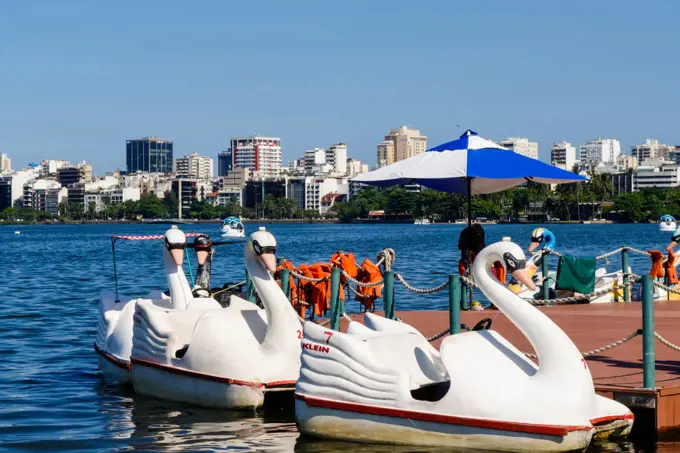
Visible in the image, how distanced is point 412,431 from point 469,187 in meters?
7.74

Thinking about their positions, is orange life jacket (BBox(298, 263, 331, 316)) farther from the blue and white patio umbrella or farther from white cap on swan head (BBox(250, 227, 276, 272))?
white cap on swan head (BBox(250, 227, 276, 272))

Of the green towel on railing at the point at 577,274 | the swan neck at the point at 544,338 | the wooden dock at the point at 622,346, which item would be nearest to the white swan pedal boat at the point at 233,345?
the wooden dock at the point at 622,346

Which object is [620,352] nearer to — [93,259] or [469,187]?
[469,187]

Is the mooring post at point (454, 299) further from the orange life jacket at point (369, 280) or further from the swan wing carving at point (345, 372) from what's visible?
the orange life jacket at point (369, 280)

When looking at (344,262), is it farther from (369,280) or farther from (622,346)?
(622,346)

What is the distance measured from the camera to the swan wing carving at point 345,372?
31.7 ft

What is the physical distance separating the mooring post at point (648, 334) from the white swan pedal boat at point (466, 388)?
0.52m

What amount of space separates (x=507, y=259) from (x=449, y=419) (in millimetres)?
1494

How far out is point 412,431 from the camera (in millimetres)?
9648

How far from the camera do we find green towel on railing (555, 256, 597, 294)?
56.8 feet

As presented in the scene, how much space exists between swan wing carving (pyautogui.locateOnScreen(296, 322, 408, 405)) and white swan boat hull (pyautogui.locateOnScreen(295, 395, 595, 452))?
0.33 feet

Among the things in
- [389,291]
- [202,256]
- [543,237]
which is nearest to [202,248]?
[202,256]

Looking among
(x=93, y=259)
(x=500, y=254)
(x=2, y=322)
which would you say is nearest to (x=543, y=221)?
(x=93, y=259)

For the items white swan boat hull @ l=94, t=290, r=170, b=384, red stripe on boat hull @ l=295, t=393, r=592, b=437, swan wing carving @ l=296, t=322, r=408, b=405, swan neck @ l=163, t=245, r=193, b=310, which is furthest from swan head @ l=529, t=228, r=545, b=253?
red stripe on boat hull @ l=295, t=393, r=592, b=437
